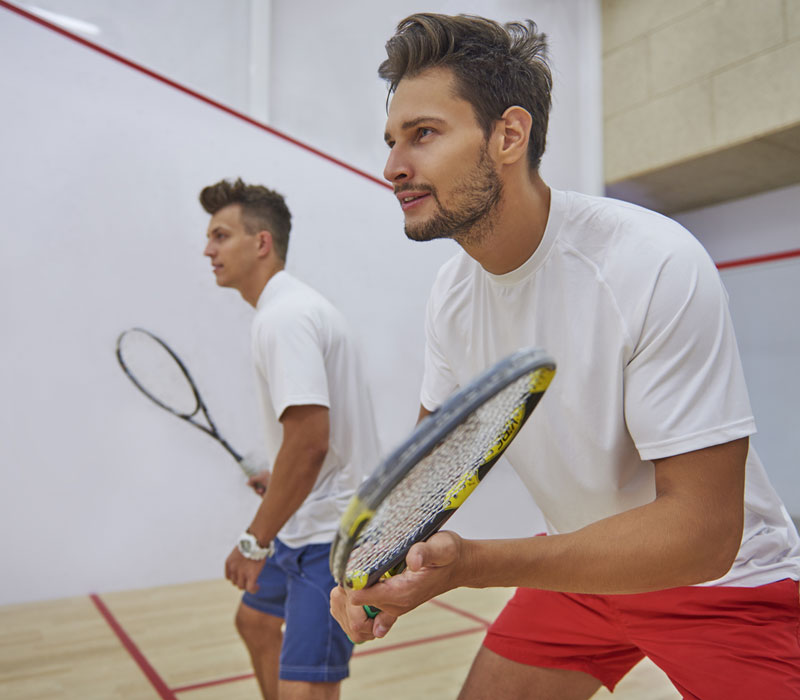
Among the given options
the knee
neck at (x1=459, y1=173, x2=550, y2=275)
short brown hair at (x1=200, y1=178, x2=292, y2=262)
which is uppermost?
short brown hair at (x1=200, y1=178, x2=292, y2=262)

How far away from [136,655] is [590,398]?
5.70 ft

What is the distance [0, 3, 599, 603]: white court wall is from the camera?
275cm

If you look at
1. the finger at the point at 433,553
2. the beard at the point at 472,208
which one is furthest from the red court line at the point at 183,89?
the finger at the point at 433,553

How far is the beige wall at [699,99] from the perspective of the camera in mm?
3570

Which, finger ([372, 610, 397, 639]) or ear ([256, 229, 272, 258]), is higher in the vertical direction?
ear ([256, 229, 272, 258])

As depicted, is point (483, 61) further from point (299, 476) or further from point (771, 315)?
point (771, 315)

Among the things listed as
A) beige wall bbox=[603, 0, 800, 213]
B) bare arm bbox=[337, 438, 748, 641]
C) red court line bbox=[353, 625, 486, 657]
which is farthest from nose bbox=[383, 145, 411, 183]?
beige wall bbox=[603, 0, 800, 213]

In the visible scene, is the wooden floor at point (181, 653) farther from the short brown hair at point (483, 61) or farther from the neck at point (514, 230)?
the short brown hair at point (483, 61)

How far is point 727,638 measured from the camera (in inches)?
33.6

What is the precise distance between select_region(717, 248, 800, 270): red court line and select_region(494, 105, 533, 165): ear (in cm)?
371

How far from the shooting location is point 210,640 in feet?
7.27

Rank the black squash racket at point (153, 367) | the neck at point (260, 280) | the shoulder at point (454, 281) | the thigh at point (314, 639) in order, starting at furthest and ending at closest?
the black squash racket at point (153, 367) → the neck at point (260, 280) → the thigh at point (314, 639) → the shoulder at point (454, 281)

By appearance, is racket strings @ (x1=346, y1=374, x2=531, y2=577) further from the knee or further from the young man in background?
the knee

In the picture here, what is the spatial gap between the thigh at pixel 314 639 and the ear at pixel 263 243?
0.68m
